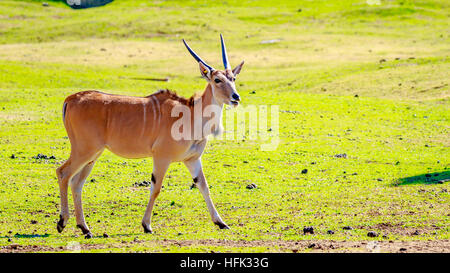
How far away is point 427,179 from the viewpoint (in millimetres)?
16062

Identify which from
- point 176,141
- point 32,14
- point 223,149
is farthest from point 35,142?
point 32,14

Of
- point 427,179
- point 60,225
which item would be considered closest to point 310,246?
point 60,225

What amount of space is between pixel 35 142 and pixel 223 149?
5385mm

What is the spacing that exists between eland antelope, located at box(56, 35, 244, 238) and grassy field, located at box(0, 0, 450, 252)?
2.47 feet

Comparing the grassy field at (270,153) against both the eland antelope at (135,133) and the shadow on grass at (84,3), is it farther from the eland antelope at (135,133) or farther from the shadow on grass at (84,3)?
the shadow on grass at (84,3)

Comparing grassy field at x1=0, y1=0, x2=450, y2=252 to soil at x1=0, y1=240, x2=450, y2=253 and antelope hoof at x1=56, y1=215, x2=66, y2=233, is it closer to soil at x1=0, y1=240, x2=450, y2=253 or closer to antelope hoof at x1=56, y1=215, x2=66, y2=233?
soil at x1=0, y1=240, x2=450, y2=253

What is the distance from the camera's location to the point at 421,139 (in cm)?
2181

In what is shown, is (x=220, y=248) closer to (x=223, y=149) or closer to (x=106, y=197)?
(x=106, y=197)

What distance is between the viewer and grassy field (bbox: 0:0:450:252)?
11742 mm

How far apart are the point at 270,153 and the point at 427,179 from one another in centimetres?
484

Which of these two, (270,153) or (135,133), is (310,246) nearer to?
(135,133)

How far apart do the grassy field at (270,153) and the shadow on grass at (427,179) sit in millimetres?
63

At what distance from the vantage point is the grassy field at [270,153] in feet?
38.5

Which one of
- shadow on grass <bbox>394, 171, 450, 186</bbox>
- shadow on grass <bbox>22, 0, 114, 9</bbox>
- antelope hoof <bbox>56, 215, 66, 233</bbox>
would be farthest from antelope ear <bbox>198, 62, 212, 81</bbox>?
shadow on grass <bbox>22, 0, 114, 9</bbox>
